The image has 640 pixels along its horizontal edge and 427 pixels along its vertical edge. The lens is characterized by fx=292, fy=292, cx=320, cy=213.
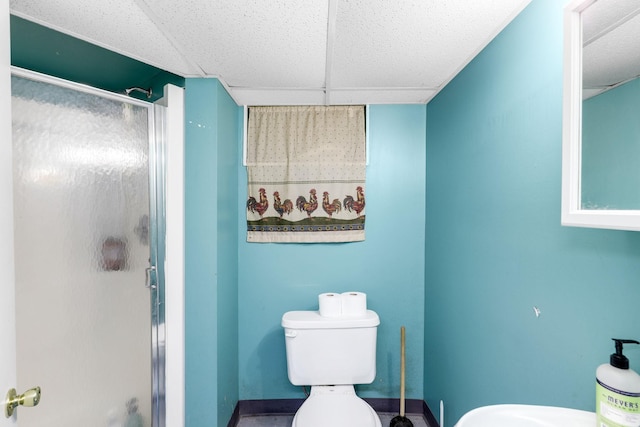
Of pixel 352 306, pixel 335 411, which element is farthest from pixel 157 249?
pixel 335 411

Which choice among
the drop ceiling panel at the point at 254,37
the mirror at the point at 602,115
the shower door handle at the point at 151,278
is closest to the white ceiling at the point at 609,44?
the mirror at the point at 602,115

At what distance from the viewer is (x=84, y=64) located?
4.83ft

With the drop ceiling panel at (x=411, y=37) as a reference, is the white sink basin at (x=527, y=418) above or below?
below

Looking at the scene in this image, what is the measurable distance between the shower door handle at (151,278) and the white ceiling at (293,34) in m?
0.97

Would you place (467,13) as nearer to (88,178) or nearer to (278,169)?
(278,169)

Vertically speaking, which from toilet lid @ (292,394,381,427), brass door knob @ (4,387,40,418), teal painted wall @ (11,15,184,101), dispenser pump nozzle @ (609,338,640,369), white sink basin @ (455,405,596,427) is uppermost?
teal painted wall @ (11,15,184,101)

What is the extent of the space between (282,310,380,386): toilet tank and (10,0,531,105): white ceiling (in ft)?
4.26

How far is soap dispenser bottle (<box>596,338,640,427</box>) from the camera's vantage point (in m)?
0.57

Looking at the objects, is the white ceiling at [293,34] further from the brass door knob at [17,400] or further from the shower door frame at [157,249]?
the brass door knob at [17,400]

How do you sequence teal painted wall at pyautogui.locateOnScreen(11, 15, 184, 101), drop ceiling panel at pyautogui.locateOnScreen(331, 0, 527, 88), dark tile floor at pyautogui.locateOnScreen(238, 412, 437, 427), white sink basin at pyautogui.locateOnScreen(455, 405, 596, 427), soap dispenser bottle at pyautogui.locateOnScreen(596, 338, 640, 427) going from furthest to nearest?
1. dark tile floor at pyautogui.locateOnScreen(238, 412, 437, 427)
2. teal painted wall at pyautogui.locateOnScreen(11, 15, 184, 101)
3. drop ceiling panel at pyautogui.locateOnScreen(331, 0, 527, 88)
4. white sink basin at pyautogui.locateOnScreen(455, 405, 596, 427)
5. soap dispenser bottle at pyautogui.locateOnScreen(596, 338, 640, 427)

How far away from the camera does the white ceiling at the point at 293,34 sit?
3.20 ft

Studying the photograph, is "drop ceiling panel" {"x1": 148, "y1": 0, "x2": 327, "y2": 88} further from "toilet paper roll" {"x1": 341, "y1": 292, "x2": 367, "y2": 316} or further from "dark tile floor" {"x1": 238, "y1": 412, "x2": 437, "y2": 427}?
"dark tile floor" {"x1": 238, "y1": 412, "x2": 437, "y2": 427}

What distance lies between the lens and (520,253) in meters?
1.00

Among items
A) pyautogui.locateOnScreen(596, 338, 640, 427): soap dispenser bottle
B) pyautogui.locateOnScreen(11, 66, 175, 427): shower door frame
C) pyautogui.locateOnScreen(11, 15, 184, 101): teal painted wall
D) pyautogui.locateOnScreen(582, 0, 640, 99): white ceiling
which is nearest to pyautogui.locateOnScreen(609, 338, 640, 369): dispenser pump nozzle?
pyautogui.locateOnScreen(596, 338, 640, 427): soap dispenser bottle
